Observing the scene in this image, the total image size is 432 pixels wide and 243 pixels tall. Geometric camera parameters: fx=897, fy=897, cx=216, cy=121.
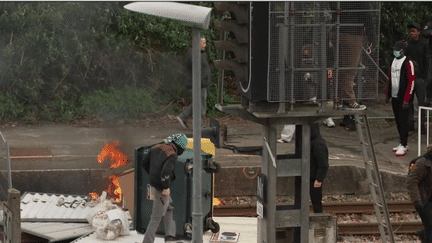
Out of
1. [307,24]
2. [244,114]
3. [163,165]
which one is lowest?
[163,165]

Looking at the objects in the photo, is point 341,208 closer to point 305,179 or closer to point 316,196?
point 316,196

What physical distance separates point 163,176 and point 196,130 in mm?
2777

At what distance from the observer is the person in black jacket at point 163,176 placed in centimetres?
1109

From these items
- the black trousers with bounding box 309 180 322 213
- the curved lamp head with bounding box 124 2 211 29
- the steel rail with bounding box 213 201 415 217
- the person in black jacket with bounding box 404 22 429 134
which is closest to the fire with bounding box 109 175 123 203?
the steel rail with bounding box 213 201 415 217

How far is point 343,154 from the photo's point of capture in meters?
16.9

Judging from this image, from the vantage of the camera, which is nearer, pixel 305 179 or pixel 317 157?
pixel 305 179

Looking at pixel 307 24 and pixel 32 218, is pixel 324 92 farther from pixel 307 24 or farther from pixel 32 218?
pixel 32 218

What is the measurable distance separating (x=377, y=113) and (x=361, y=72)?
37.8ft

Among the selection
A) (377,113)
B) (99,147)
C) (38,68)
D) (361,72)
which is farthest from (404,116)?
(38,68)

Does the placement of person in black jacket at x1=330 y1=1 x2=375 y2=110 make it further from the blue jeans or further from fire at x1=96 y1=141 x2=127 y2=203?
fire at x1=96 y1=141 x2=127 y2=203

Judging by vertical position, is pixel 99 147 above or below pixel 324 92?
below

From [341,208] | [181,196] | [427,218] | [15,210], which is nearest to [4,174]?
[181,196]

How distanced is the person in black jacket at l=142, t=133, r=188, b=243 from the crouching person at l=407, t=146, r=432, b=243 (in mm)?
2890

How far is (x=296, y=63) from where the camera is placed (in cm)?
916
